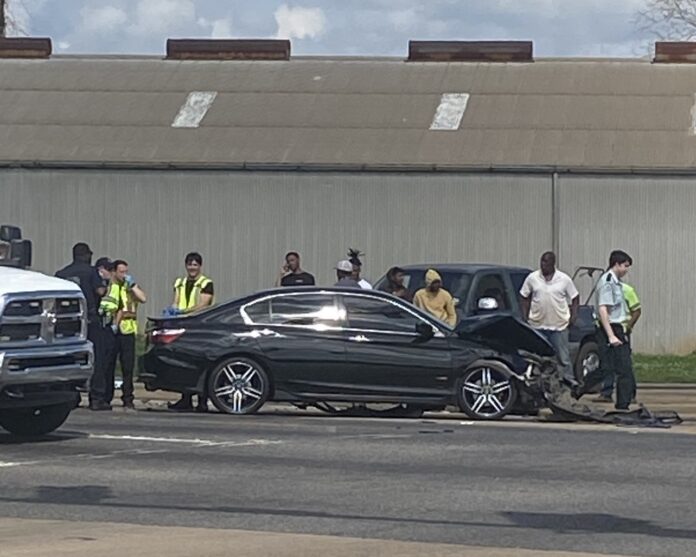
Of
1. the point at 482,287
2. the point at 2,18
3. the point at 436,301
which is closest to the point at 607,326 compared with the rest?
the point at 436,301

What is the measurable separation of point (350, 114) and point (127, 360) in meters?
15.7

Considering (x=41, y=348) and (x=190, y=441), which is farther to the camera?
(x=190, y=441)

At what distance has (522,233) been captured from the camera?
107 feet

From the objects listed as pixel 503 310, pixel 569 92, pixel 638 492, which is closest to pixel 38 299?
pixel 638 492

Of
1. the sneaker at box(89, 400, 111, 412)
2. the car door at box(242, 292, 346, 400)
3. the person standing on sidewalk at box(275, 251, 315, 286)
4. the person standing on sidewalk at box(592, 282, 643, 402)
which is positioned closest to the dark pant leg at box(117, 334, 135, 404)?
the sneaker at box(89, 400, 111, 412)

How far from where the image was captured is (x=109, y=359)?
1980 centimetres

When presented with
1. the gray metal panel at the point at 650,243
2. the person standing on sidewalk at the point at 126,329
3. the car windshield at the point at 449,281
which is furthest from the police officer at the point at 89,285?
the gray metal panel at the point at 650,243

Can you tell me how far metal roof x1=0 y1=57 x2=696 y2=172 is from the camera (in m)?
32.9

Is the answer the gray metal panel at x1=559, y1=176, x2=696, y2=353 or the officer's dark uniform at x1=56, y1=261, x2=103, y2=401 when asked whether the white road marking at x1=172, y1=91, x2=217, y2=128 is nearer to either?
the gray metal panel at x1=559, y1=176, x2=696, y2=353

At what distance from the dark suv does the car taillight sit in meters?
3.63

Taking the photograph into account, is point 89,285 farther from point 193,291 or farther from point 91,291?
point 193,291

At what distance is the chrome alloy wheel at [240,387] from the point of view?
18.9m

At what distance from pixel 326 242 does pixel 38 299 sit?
17858mm

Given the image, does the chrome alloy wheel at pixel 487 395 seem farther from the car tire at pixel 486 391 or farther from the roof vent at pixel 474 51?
the roof vent at pixel 474 51
